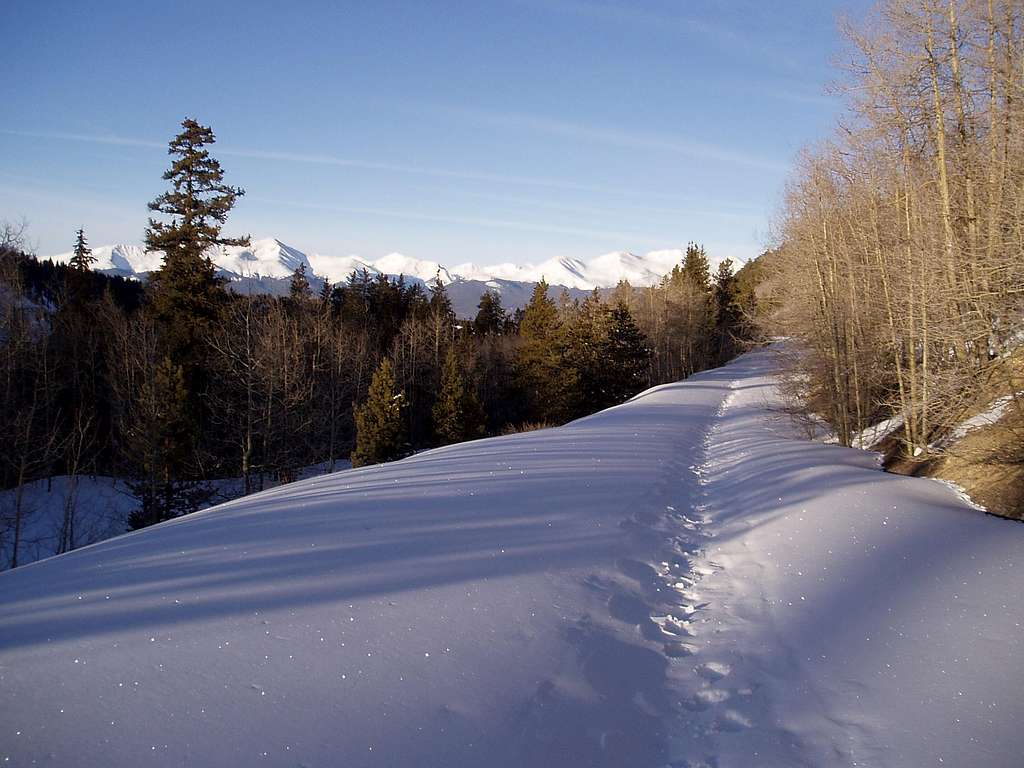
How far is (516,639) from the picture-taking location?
450 centimetres

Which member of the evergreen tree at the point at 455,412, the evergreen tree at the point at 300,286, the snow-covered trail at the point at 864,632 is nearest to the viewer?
the snow-covered trail at the point at 864,632

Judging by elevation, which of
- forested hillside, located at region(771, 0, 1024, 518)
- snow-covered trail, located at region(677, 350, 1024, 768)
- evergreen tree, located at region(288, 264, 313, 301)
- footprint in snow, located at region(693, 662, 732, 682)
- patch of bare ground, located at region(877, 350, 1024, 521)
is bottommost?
footprint in snow, located at region(693, 662, 732, 682)

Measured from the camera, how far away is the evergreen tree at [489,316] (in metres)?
68.0

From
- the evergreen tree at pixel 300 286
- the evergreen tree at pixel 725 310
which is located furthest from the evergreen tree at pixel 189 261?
the evergreen tree at pixel 725 310

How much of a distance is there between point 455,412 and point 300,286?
26161 mm

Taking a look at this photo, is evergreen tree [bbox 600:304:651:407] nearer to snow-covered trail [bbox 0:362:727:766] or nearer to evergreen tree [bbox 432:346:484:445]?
evergreen tree [bbox 432:346:484:445]

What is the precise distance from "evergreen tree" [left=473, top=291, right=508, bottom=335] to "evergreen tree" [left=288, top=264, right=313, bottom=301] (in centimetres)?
2094

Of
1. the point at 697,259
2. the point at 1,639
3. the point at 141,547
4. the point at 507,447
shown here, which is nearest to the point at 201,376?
the point at 507,447

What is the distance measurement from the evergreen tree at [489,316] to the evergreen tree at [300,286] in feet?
68.7

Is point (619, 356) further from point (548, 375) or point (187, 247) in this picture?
point (187, 247)

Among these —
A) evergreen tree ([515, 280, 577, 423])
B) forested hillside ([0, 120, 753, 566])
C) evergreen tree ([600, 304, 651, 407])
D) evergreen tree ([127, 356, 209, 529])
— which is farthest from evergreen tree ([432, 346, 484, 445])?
evergreen tree ([127, 356, 209, 529])

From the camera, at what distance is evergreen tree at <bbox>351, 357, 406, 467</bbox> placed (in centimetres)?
2447

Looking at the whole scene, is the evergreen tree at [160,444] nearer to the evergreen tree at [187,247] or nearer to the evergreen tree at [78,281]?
the evergreen tree at [187,247]

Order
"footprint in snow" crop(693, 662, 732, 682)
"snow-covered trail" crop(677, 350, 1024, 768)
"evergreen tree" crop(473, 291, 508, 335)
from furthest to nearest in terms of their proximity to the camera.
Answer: "evergreen tree" crop(473, 291, 508, 335)
"footprint in snow" crop(693, 662, 732, 682)
"snow-covered trail" crop(677, 350, 1024, 768)
